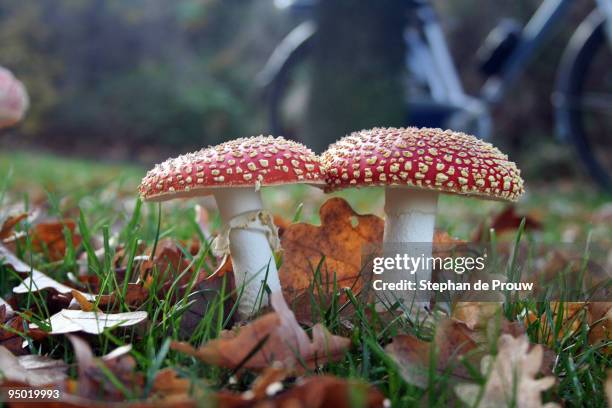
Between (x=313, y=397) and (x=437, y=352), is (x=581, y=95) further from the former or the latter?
(x=313, y=397)

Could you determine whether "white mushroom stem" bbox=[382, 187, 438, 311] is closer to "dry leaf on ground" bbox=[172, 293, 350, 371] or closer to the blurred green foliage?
"dry leaf on ground" bbox=[172, 293, 350, 371]

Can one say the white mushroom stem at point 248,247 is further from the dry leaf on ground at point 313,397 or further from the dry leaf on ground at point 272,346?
the dry leaf on ground at point 313,397

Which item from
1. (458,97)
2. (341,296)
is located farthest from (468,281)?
(458,97)

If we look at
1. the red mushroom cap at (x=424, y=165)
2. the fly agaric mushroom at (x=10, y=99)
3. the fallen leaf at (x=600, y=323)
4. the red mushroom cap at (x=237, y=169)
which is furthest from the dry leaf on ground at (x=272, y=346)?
the fly agaric mushroom at (x=10, y=99)

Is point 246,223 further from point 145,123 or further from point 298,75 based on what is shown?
point 298,75

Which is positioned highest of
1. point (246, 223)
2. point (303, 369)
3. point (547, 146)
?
→ point (547, 146)

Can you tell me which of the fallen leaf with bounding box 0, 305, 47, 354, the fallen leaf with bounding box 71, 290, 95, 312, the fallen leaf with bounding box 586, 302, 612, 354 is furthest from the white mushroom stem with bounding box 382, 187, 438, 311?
the fallen leaf with bounding box 0, 305, 47, 354
